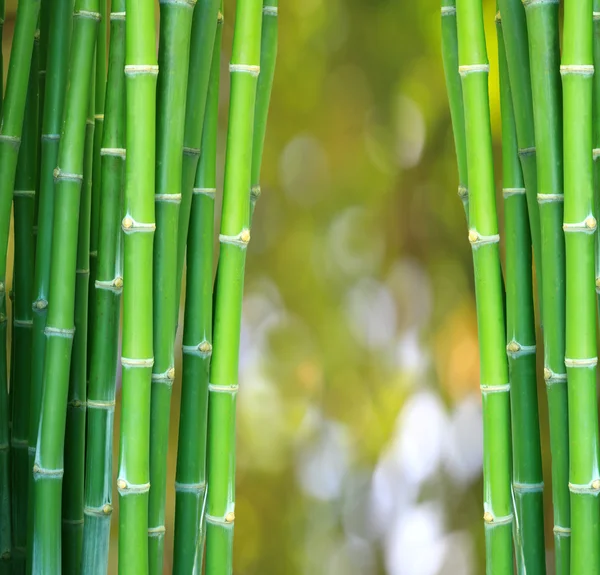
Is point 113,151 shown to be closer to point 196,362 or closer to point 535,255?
point 196,362

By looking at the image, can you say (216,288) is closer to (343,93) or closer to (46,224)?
(46,224)

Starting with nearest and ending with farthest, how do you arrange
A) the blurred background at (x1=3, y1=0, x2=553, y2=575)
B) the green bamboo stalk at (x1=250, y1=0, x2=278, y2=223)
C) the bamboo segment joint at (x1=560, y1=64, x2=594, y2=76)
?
1. the bamboo segment joint at (x1=560, y1=64, x2=594, y2=76)
2. the green bamboo stalk at (x1=250, y1=0, x2=278, y2=223)
3. the blurred background at (x1=3, y1=0, x2=553, y2=575)

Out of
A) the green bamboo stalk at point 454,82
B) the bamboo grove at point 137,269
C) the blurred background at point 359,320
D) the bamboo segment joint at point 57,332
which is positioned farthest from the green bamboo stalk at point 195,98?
the blurred background at point 359,320

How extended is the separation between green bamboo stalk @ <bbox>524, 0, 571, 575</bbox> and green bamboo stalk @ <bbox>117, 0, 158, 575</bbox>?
0.34 meters

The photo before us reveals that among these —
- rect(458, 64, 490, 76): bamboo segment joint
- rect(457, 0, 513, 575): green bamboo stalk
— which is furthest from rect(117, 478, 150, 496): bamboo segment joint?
rect(458, 64, 490, 76): bamboo segment joint

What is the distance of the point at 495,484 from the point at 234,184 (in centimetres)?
37

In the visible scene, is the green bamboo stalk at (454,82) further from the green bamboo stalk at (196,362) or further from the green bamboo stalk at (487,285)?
the green bamboo stalk at (196,362)

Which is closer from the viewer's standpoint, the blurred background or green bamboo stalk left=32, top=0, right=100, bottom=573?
green bamboo stalk left=32, top=0, right=100, bottom=573

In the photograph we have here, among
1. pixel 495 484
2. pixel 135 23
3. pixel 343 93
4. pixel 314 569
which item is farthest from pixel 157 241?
pixel 314 569

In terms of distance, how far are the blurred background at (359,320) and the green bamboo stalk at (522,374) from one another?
325mm

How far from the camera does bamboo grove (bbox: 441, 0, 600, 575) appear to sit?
70 centimetres

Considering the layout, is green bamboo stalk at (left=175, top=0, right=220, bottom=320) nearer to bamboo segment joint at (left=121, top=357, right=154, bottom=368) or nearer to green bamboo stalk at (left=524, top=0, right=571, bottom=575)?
bamboo segment joint at (left=121, top=357, right=154, bottom=368)

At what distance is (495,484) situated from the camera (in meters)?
0.76

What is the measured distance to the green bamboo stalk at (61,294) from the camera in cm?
77
